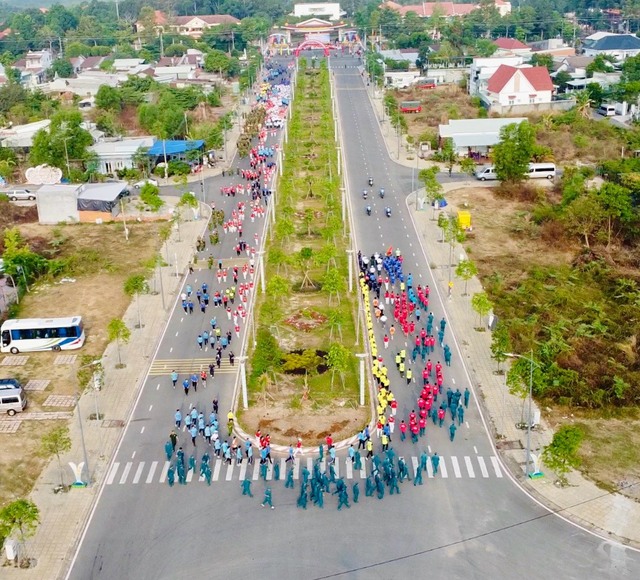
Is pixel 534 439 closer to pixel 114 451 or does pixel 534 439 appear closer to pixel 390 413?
pixel 390 413

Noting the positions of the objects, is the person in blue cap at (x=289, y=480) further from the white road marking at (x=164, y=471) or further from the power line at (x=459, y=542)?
the power line at (x=459, y=542)

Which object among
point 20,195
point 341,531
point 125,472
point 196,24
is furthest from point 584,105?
point 196,24

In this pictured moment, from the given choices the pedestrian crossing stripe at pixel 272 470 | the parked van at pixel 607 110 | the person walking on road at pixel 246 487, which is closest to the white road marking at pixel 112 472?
the pedestrian crossing stripe at pixel 272 470

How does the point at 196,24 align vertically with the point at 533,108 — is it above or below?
above

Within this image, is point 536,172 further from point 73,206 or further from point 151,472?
point 151,472

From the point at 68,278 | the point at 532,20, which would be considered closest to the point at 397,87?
the point at 532,20

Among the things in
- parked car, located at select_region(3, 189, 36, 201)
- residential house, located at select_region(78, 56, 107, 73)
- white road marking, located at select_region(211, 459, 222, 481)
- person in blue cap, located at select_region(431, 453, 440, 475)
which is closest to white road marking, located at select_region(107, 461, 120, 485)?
white road marking, located at select_region(211, 459, 222, 481)

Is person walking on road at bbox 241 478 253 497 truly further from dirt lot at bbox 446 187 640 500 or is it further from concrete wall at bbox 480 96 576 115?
concrete wall at bbox 480 96 576 115
